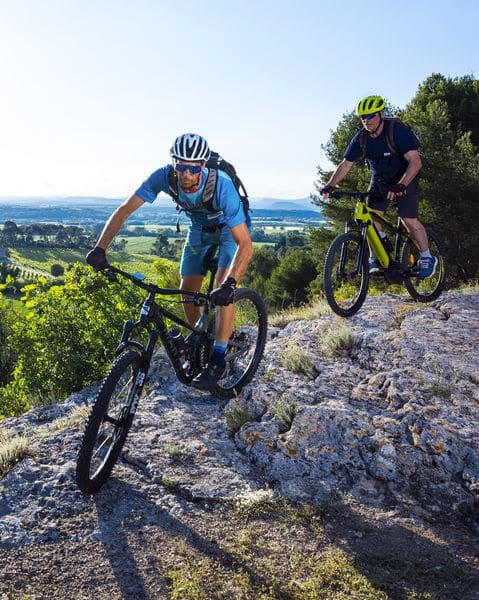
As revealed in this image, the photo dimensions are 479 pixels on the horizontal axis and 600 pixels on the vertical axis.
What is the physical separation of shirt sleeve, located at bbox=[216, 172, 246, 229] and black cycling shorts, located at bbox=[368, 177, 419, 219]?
3242 mm

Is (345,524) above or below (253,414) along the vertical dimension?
below

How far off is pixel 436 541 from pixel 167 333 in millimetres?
2936

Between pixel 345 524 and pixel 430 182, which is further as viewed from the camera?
pixel 430 182

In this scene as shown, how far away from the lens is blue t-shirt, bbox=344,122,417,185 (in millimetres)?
7246

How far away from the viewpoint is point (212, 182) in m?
5.09

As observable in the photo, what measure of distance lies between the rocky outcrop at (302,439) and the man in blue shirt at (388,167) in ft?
5.77

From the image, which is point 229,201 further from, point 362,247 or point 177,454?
point 362,247

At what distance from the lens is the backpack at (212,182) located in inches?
200

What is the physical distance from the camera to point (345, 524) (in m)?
4.16

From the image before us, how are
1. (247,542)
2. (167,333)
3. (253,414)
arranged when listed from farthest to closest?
1. (253,414)
2. (167,333)
3. (247,542)

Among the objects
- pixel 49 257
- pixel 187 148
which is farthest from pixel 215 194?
pixel 49 257

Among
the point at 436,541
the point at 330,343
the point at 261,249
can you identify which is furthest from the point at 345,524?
the point at 261,249

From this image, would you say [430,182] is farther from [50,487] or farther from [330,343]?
[50,487]

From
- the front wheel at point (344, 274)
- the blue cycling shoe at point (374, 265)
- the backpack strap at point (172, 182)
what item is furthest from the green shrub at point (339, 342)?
the backpack strap at point (172, 182)
